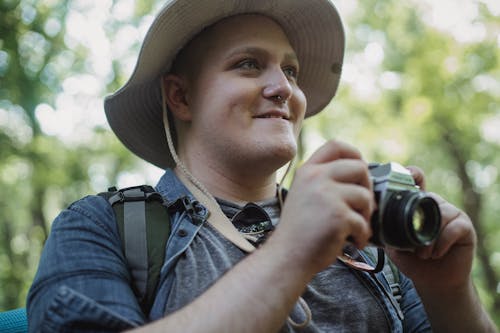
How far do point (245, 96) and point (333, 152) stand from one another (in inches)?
32.2

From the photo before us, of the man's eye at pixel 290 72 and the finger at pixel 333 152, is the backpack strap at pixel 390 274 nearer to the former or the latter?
the finger at pixel 333 152

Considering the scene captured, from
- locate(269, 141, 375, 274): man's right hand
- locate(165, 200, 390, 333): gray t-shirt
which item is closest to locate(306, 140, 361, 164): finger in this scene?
locate(269, 141, 375, 274): man's right hand

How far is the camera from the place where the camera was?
145 centimetres

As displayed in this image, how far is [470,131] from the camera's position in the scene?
9.70m

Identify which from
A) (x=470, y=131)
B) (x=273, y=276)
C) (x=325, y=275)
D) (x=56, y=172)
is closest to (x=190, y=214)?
(x=325, y=275)

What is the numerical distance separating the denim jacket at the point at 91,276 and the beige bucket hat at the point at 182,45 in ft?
2.53

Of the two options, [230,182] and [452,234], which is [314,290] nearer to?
[452,234]

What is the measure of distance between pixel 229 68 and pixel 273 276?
126cm

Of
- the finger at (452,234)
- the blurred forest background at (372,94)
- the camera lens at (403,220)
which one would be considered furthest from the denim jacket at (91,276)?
the blurred forest background at (372,94)

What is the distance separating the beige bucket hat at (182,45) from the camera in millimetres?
2283

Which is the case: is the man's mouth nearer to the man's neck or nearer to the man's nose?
the man's nose

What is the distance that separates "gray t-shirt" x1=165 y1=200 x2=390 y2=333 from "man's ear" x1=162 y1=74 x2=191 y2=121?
739mm

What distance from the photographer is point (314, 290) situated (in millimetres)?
1896

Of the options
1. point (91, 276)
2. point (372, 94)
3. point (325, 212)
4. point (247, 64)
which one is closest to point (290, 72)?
point (247, 64)
